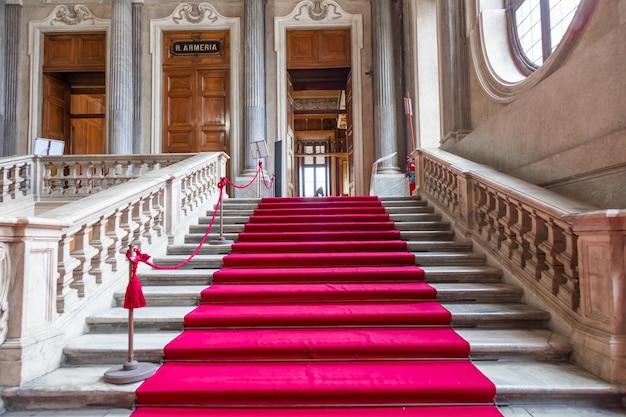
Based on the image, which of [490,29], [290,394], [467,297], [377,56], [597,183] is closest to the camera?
[290,394]

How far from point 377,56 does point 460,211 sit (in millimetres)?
6142

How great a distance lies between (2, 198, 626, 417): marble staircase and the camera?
2225mm

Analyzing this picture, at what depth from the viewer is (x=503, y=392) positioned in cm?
222

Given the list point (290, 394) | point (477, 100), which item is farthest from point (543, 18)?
point (290, 394)

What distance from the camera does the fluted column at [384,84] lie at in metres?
9.30

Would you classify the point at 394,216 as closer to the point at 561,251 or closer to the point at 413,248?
the point at 413,248

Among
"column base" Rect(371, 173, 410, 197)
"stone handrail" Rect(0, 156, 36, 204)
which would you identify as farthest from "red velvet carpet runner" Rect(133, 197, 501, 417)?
"stone handrail" Rect(0, 156, 36, 204)

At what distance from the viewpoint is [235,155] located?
32.1ft

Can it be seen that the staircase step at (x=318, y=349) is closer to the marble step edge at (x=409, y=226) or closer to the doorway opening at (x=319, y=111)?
the marble step edge at (x=409, y=226)

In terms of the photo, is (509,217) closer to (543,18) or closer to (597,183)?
(597,183)

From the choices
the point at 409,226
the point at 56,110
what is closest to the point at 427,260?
the point at 409,226

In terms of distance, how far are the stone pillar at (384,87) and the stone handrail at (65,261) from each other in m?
5.76

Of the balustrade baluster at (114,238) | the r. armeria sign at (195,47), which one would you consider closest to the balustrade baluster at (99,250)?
the balustrade baluster at (114,238)

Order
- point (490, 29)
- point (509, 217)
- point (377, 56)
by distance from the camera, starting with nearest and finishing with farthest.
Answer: point (509, 217), point (490, 29), point (377, 56)
